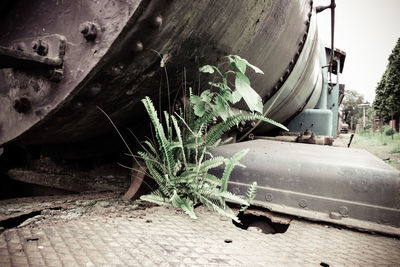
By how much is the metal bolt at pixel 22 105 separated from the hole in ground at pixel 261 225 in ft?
3.44

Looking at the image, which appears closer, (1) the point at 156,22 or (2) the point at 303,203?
(1) the point at 156,22

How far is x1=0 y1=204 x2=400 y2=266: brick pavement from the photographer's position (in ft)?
2.46

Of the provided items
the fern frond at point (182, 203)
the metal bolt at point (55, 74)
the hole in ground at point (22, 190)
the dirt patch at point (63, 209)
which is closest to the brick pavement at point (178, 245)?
the fern frond at point (182, 203)

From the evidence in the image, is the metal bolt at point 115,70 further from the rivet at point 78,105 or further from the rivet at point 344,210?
the rivet at point 344,210

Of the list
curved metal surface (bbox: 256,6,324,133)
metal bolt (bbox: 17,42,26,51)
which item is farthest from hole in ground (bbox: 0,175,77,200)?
curved metal surface (bbox: 256,6,324,133)

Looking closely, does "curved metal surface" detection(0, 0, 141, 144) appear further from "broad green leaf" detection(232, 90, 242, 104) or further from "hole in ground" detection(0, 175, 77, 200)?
"hole in ground" detection(0, 175, 77, 200)

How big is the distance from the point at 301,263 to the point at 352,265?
0.57 ft

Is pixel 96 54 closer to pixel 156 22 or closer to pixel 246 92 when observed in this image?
pixel 156 22

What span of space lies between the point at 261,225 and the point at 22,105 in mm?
1139

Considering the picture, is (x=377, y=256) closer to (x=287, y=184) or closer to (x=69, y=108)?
(x=287, y=184)

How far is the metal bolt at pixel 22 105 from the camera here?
90 centimetres

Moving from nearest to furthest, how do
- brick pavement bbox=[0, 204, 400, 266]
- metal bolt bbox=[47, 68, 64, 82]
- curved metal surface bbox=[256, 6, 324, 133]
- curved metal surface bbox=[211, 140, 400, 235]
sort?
brick pavement bbox=[0, 204, 400, 266], metal bolt bbox=[47, 68, 64, 82], curved metal surface bbox=[211, 140, 400, 235], curved metal surface bbox=[256, 6, 324, 133]

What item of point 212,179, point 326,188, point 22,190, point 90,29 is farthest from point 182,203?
point 22,190

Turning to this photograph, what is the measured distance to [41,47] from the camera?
877 millimetres
